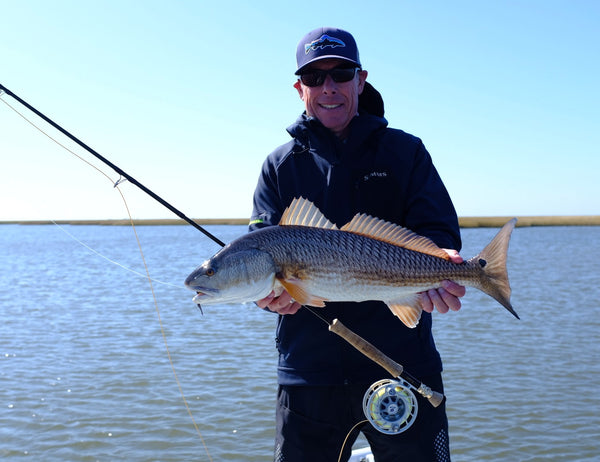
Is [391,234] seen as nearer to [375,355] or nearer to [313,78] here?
[375,355]

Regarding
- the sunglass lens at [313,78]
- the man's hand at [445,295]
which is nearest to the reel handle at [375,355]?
the man's hand at [445,295]

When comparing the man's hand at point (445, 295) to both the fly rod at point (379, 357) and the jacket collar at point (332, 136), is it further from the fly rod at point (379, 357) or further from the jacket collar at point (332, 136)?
the jacket collar at point (332, 136)

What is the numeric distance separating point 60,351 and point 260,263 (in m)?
11.9

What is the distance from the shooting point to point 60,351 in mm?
13516

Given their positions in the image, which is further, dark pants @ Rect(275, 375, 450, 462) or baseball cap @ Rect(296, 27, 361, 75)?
baseball cap @ Rect(296, 27, 361, 75)

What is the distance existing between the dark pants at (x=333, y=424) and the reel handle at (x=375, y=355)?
0.12 m

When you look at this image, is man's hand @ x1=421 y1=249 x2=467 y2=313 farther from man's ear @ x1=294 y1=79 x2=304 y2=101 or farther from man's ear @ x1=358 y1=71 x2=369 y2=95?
man's ear @ x1=294 y1=79 x2=304 y2=101

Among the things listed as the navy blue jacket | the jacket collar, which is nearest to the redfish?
the navy blue jacket

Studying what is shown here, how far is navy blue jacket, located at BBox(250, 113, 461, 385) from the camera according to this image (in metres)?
3.78

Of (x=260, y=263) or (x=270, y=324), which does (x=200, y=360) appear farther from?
(x=260, y=263)

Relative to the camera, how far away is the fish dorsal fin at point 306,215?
12.0ft

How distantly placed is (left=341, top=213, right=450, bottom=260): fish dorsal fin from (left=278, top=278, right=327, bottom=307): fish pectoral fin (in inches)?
18.7

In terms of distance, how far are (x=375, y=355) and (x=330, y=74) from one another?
1.97 m

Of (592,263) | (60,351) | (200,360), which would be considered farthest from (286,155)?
(592,263)
